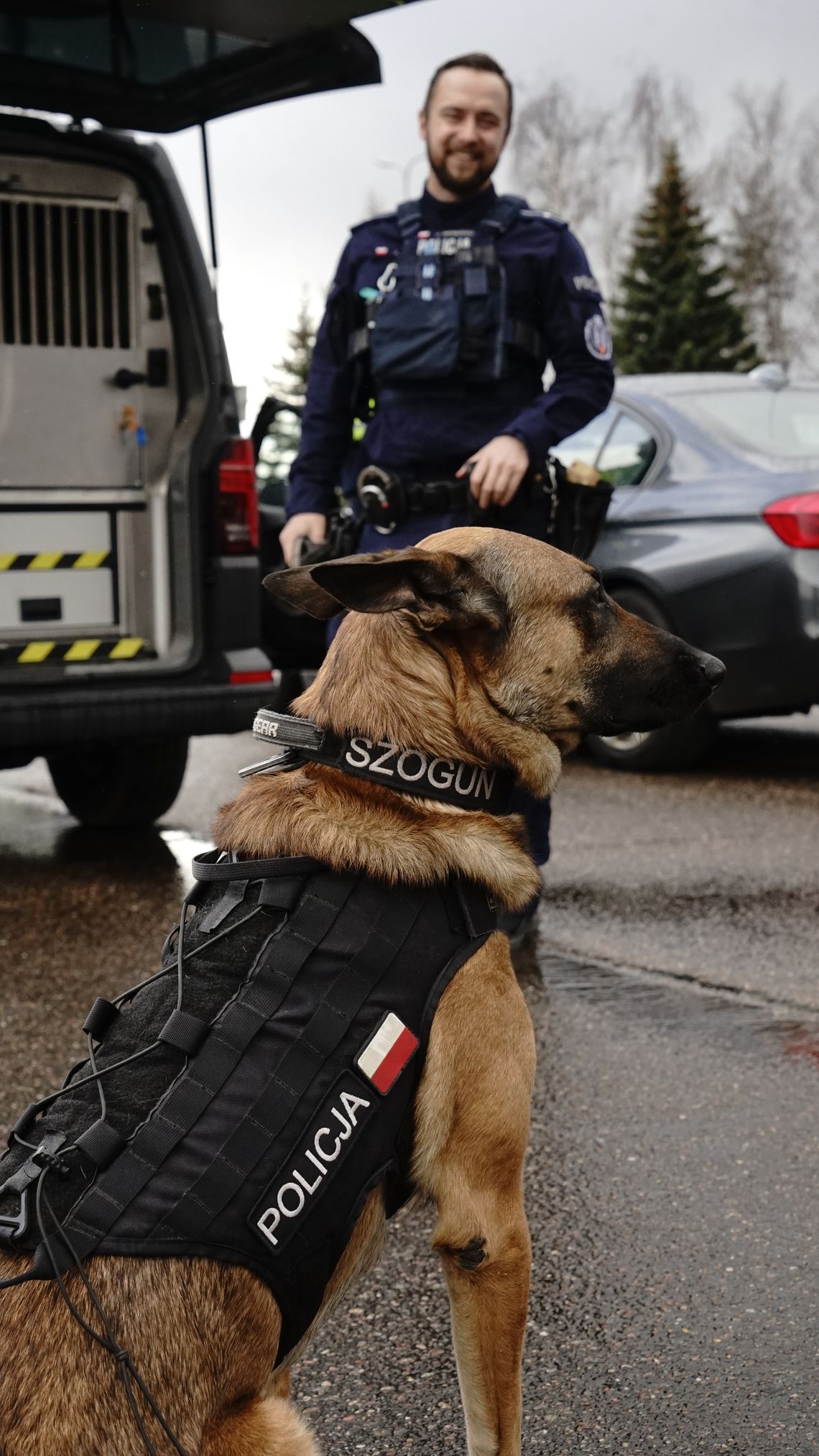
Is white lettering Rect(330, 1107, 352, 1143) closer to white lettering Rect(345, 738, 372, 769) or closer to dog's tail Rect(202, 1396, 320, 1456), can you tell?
dog's tail Rect(202, 1396, 320, 1456)

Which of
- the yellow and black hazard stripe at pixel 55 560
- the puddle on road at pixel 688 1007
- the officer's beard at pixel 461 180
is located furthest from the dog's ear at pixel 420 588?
the yellow and black hazard stripe at pixel 55 560

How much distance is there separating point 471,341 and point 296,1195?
2.81 m

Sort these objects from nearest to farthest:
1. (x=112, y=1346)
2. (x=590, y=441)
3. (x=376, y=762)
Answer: (x=112, y=1346), (x=376, y=762), (x=590, y=441)

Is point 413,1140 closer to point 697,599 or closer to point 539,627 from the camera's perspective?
point 539,627

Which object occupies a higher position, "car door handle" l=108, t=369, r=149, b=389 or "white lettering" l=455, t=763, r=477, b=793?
"car door handle" l=108, t=369, r=149, b=389

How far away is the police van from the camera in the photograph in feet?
17.4

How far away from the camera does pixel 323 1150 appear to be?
1.79 m

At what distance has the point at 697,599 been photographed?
21.9ft

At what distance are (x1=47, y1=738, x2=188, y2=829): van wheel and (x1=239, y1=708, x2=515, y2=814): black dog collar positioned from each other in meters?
3.82

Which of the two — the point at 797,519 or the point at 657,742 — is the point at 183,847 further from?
the point at 797,519

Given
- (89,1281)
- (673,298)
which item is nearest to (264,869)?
(89,1281)

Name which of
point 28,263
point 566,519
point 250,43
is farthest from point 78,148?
point 566,519

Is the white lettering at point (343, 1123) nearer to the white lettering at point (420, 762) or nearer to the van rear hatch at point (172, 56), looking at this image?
the white lettering at point (420, 762)

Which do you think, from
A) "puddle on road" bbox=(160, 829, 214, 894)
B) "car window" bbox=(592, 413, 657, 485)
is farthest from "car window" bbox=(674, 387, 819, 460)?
"puddle on road" bbox=(160, 829, 214, 894)
